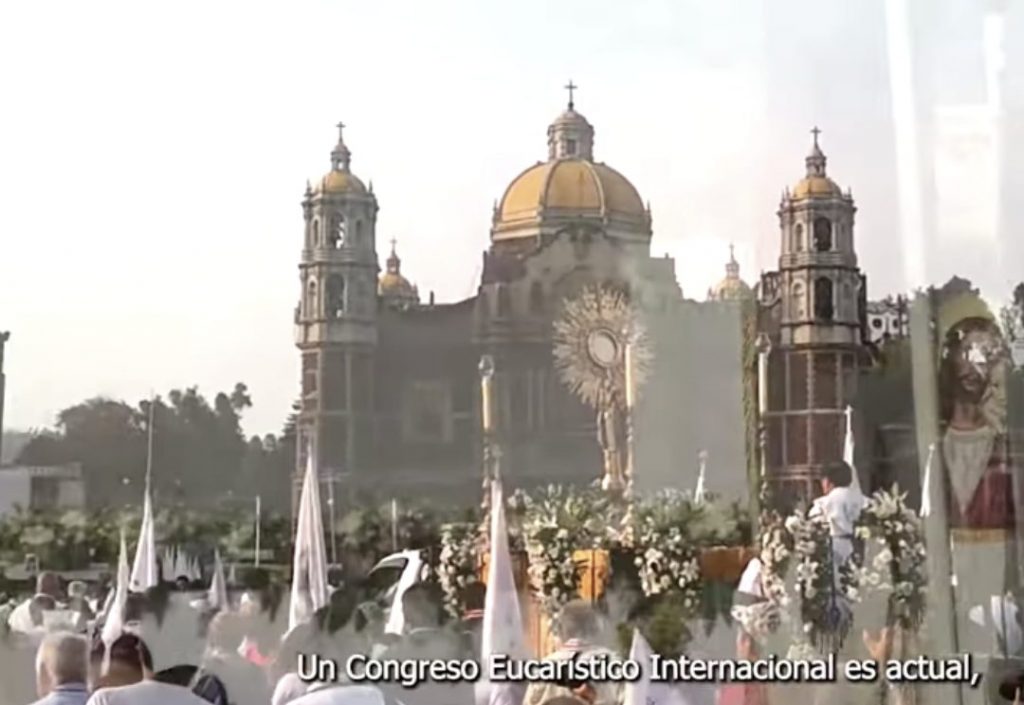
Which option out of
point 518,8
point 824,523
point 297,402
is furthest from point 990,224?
point 297,402

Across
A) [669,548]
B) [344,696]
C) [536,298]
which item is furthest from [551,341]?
[344,696]

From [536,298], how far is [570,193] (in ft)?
0.47

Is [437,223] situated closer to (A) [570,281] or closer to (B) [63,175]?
(A) [570,281]

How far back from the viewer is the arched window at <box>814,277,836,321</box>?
1.84 metres

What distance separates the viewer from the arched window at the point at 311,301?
1781 millimetres

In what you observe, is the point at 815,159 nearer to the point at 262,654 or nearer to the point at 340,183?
the point at 340,183

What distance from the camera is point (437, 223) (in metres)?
1.83

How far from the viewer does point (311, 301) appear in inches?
70.3

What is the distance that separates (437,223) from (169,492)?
48 centimetres

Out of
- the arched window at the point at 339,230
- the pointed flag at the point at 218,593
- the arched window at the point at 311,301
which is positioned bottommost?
the pointed flag at the point at 218,593

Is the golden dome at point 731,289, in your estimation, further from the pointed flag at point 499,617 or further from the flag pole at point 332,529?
the flag pole at point 332,529

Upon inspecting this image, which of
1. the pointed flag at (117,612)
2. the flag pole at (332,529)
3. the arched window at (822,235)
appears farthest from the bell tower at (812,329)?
the pointed flag at (117,612)

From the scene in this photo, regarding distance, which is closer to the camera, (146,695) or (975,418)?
(146,695)

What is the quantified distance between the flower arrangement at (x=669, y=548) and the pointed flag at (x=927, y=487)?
29cm
